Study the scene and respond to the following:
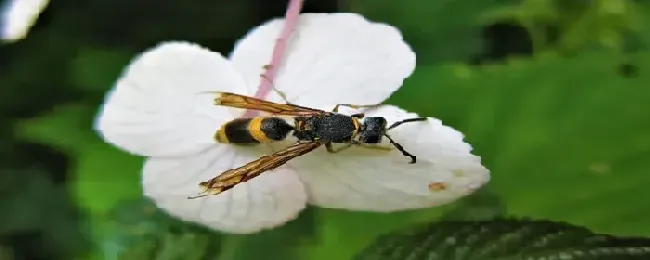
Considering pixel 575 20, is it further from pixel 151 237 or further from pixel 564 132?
pixel 151 237

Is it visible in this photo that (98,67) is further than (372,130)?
Yes

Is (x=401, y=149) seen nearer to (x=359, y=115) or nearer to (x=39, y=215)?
(x=359, y=115)

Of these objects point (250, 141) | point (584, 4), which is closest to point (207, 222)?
point (250, 141)

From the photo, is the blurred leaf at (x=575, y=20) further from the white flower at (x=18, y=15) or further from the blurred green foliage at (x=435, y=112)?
the white flower at (x=18, y=15)

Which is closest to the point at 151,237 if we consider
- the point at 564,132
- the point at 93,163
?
the point at 93,163

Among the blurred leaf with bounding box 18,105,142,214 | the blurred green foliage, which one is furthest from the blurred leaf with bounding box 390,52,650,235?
the blurred leaf with bounding box 18,105,142,214

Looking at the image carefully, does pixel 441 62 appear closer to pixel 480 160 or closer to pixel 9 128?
pixel 480 160
